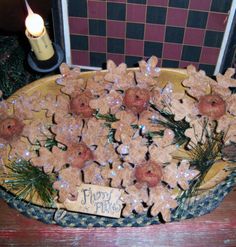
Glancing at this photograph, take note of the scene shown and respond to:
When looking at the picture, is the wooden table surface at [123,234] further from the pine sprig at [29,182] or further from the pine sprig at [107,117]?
the pine sprig at [107,117]

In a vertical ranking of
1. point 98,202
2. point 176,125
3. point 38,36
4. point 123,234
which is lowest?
point 123,234

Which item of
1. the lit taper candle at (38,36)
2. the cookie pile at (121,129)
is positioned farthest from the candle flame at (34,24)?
the cookie pile at (121,129)

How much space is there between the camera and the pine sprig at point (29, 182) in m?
0.81

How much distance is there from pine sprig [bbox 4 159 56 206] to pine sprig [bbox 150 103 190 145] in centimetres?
27

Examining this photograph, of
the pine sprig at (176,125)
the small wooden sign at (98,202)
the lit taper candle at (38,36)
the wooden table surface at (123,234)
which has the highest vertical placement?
the lit taper candle at (38,36)

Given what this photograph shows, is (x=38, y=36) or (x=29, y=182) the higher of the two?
(x=38, y=36)

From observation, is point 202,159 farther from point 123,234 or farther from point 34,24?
point 34,24

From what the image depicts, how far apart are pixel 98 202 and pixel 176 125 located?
0.23m

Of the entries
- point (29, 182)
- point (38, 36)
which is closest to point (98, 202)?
point (29, 182)

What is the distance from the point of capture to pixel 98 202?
80cm

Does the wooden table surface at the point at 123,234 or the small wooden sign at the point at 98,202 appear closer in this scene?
the small wooden sign at the point at 98,202

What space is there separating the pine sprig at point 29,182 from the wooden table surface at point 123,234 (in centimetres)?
14

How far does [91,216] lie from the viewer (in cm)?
85

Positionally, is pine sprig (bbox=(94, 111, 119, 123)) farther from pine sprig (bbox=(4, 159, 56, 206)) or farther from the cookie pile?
pine sprig (bbox=(4, 159, 56, 206))
